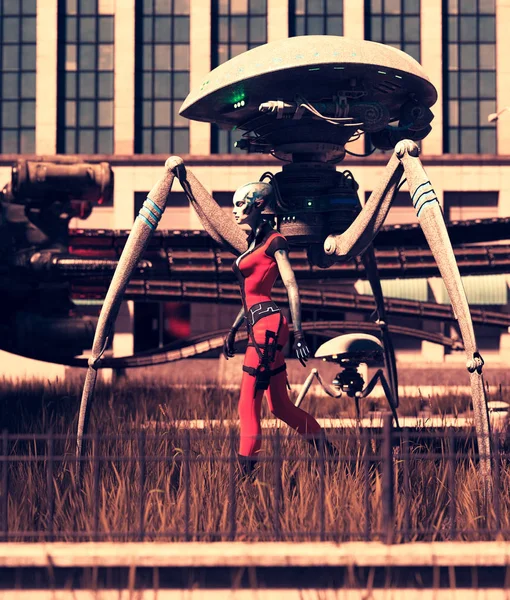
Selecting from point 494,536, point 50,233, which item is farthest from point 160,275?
point 494,536

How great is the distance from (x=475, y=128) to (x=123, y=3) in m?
15.1

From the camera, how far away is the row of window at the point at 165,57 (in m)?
41.3

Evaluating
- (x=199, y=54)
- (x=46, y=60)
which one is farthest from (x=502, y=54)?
(x=46, y=60)

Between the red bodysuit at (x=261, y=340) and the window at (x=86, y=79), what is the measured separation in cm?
3282

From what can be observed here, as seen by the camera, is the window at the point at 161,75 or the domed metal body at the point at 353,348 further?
the window at the point at 161,75

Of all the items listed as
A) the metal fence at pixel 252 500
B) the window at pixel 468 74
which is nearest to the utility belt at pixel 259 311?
the metal fence at pixel 252 500

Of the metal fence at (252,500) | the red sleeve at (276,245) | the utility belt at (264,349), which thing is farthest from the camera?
the red sleeve at (276,245)

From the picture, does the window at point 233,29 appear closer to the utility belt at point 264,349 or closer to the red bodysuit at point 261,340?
the red bodysuit at point 261,340

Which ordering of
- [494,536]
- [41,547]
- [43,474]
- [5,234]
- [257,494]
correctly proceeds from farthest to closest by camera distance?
[5,234]
[43,474]
[257,494]
[494,536]
[41,547]

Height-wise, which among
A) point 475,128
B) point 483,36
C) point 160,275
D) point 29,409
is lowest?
point 29,409

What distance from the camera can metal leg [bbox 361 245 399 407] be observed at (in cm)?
1184

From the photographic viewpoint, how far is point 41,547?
23.4 feet

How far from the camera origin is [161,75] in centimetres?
4122

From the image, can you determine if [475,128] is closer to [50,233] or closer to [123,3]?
[123,3]
